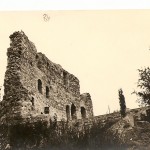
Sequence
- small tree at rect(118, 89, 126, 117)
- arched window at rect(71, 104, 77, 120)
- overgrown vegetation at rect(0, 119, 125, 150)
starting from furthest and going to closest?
arched window at rect(71, 104, 77, 120)
small tree at rect(118, 89, 126, 117)
overgrown vegetation at rect(0, 119, 125, 150)

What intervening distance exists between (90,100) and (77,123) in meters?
9.40

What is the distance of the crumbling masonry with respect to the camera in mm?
16516

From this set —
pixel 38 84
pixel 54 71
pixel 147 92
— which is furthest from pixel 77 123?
pixel 147 92

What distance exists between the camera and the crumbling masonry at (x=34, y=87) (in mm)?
16516

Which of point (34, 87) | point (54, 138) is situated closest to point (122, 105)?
point (34, 87)

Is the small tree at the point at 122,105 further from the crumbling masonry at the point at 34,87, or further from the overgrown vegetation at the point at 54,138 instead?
the overgrown vegetation at the point at 54,138

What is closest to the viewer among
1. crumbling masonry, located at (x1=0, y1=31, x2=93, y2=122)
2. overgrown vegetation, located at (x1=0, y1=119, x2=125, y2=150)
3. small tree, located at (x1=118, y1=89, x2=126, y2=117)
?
overgrown vegetation, located at (x1=0, y1=119, x2=125, y2=150)

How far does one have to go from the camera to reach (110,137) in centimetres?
1287

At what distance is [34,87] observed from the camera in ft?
61.6

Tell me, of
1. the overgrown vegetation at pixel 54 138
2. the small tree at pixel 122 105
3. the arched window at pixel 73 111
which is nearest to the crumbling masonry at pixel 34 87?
the arched window at pixel 73 111

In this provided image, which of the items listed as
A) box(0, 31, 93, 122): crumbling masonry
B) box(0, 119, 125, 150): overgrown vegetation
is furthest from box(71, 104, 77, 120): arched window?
box(0, 119, 125, 150): overgrown vegetation

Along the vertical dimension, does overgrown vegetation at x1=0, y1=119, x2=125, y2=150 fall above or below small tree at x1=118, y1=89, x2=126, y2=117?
below

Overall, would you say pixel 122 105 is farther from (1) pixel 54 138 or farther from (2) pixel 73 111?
(1) pixel 54 138

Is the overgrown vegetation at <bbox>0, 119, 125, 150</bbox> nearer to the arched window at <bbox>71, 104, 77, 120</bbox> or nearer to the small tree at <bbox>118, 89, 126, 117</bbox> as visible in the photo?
the small tree at <bbox>118, 89, 126, 117</bbox>
